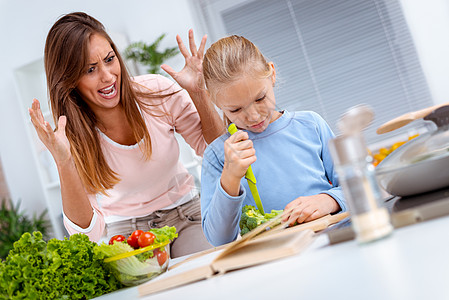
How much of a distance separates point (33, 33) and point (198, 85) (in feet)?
11.9

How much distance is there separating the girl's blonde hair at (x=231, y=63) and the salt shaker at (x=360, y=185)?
0.91 meters

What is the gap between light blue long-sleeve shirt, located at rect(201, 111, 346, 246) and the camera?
145cm

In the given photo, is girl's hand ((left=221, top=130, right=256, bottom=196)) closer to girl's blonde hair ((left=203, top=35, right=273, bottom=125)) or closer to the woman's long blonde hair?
girl's blonde hair ((left=203, top=35, right=273, bottom=125))

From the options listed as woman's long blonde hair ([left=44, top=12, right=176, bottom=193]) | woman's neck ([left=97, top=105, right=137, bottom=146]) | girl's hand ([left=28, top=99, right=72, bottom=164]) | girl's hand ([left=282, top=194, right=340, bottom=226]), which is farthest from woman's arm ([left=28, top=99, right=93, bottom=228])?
girl's hand ([left=282, top=194, right=340, bottom=226])

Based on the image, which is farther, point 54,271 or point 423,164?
point 54,271

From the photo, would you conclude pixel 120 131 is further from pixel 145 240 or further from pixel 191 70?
pixel 145 240

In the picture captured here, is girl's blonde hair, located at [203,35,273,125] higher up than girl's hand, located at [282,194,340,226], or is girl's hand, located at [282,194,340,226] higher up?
girl's blonde hair, located at [203,35,273,125]

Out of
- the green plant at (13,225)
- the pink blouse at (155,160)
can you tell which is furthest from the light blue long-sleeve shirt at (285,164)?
the green plant at (13,225)

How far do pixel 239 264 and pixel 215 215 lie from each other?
606 mm

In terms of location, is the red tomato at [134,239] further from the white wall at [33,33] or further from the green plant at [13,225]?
the green plant at [13,225]

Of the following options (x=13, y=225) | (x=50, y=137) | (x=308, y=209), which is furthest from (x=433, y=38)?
(x=13, y=225)

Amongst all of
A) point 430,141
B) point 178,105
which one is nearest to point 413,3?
point 178,105

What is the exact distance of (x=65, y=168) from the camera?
59.4 inches

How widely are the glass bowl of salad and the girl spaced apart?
0.24 meters
